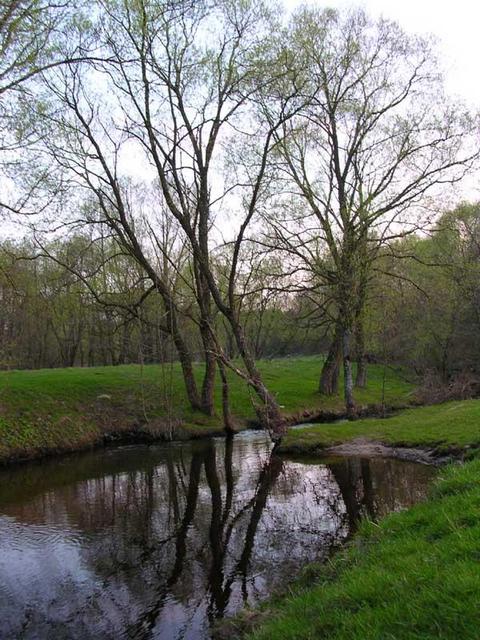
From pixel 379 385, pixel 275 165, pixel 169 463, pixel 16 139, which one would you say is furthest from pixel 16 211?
pixel 379 385

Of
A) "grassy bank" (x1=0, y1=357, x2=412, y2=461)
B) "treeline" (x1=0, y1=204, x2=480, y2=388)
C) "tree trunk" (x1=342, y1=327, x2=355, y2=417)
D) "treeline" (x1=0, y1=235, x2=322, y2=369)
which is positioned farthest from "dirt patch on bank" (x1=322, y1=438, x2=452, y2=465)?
"treeline" (x1=0, y1=235, x2=322, y2=369)

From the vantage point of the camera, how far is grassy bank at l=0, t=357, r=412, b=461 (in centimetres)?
2023

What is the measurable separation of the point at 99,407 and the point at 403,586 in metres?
20.5

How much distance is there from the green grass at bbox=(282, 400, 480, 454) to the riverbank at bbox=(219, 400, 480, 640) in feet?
22.3

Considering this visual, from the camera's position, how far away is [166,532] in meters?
10.9

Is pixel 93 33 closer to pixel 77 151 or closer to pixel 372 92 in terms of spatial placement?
pixel 77 151

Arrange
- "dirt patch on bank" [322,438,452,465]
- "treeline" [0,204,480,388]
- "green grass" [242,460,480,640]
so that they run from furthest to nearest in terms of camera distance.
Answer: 1. "treeline" [0,204,480,388]
2. "dirt patch on bank" [322,438,452,465]
3. "green grass" [242,460,480,640]

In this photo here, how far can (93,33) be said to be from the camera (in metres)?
15.6

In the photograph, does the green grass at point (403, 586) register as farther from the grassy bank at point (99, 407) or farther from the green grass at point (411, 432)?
the grassy bank at point (99, 407)

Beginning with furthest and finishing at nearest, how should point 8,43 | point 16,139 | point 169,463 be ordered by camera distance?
point 169,463 < point 16,139 < point 8,43

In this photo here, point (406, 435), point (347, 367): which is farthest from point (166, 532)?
point (347, 367)

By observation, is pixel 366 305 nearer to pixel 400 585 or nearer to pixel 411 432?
pixel 411 432

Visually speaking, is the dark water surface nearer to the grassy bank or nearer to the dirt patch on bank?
the dirt patch on bank

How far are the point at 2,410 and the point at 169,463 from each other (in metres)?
7.67
